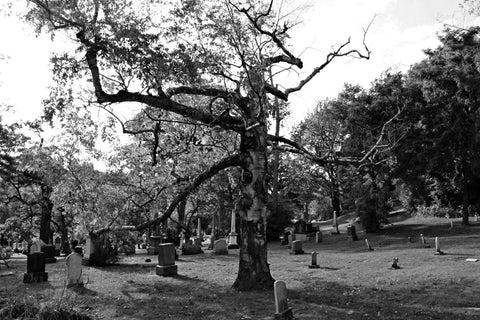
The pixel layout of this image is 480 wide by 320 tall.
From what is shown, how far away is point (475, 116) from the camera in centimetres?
2375

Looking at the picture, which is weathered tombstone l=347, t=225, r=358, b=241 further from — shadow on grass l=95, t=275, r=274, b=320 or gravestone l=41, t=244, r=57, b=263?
gravestone l=41, t=244, r=57, b=263

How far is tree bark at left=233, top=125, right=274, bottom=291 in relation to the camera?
10.9 m

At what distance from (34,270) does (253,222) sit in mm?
7804

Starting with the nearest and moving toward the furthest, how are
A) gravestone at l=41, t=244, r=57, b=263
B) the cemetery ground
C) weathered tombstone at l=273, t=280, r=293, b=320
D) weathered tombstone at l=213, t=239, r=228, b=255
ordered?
weathered tombstone at l=273, t=280, r=293, b=320
the cemetery ground
gravestone at l=41, t=244, r=57, b=263
weathered tombstone at l=213, t=239, r=228, b=255

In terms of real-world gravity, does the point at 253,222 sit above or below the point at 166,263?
above

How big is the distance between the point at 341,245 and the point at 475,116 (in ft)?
35.5

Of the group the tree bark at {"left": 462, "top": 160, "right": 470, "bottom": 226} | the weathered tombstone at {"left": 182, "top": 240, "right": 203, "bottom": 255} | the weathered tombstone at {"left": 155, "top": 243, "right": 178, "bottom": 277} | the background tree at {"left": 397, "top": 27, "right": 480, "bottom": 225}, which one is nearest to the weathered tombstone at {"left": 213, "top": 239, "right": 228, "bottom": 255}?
the weathered tombstone at {"left": 182, "top": 240, "right": 203, "bottom": 255}

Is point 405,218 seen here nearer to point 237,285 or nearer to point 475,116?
point 475,116

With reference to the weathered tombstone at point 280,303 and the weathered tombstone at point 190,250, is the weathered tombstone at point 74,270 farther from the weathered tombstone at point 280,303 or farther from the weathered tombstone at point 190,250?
the weathered tombstone at point 190,250

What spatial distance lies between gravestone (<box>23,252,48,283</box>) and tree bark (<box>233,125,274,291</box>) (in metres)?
6.85

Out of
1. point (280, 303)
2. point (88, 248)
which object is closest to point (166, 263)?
point (88, 248)

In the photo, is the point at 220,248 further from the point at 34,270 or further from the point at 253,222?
the point at 253,222

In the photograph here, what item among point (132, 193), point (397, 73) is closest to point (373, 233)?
point (397, 73)

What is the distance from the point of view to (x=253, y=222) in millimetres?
10914
